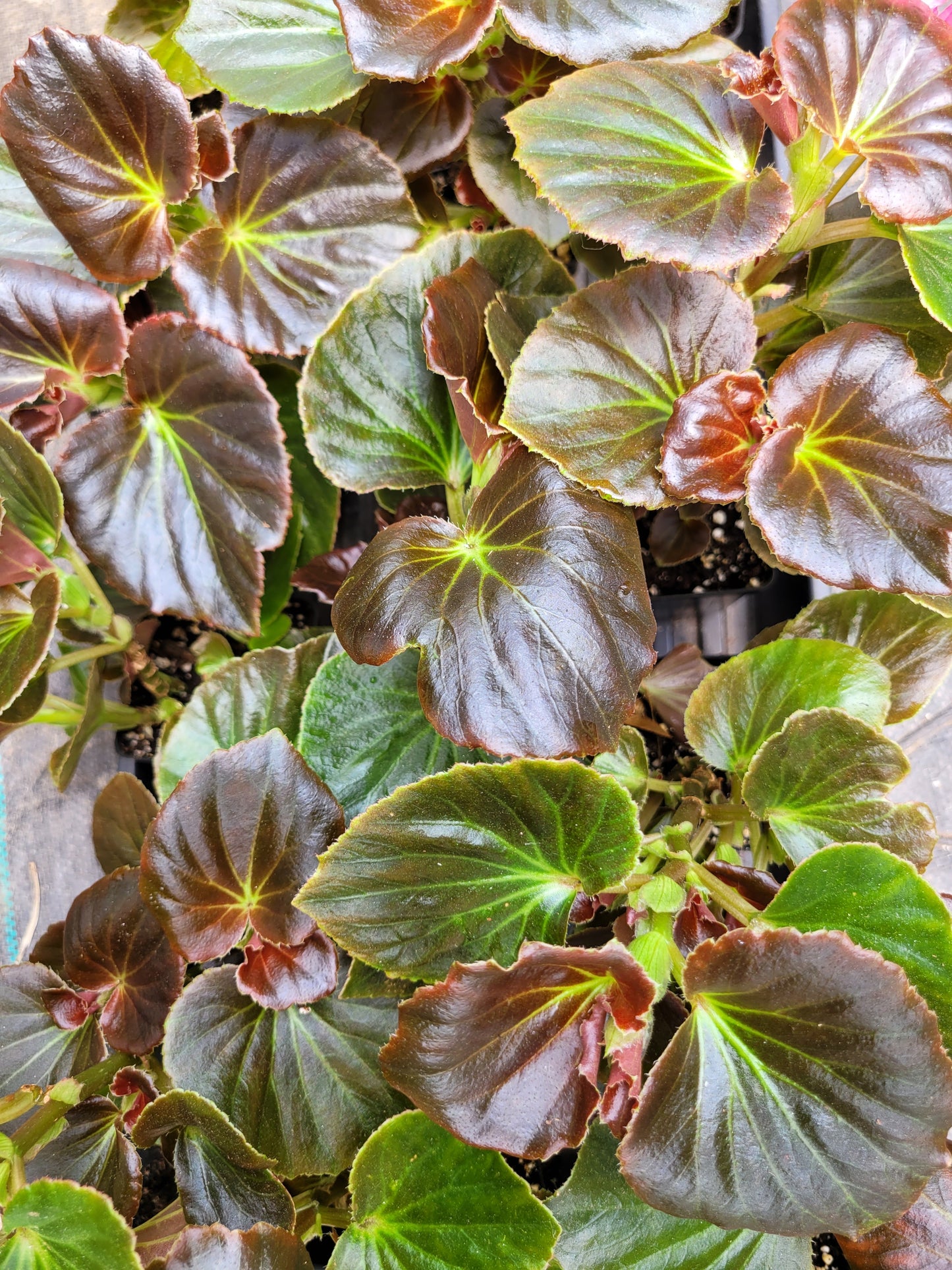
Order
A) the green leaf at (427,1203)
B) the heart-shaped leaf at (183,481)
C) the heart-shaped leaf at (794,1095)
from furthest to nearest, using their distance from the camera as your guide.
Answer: the heart-shaped leaf at (183,481), the green leaf at (427,1203), the heart-shaped leaf at (794,1095)

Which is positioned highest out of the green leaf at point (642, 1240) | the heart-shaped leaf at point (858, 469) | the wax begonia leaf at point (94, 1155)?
the heart-shaped leaf at point (858, 469)

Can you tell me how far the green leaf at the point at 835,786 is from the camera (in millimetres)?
495

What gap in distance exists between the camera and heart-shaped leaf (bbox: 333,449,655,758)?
468mm

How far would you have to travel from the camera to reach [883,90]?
48cm

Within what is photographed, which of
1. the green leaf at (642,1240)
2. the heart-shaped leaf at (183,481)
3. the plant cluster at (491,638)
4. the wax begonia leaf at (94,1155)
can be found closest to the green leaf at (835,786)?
the plant cluster at (491,638)

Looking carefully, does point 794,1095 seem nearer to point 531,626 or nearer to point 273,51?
point 531,626

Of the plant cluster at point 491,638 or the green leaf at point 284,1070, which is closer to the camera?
the plant cluster at point 491,638

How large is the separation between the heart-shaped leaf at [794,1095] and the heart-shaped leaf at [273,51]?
0.59 metres

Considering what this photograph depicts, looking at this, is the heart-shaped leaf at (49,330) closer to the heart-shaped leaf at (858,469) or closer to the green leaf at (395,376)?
the green leaf at (395,376)

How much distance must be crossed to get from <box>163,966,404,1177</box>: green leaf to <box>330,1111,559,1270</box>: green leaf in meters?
0.05

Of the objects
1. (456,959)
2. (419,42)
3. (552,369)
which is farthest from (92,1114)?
(419,42)

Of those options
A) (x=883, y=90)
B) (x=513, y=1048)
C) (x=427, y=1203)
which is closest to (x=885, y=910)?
(x=513, y=1048)

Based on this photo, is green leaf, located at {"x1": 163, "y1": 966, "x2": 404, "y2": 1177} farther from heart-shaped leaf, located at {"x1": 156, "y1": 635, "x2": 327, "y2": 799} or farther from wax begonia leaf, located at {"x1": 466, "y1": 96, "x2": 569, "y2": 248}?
wax begonia leaf, located at {"x1": 466, "y1": 96, "x2": 569, "y2": 248}

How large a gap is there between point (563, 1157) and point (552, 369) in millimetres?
612
